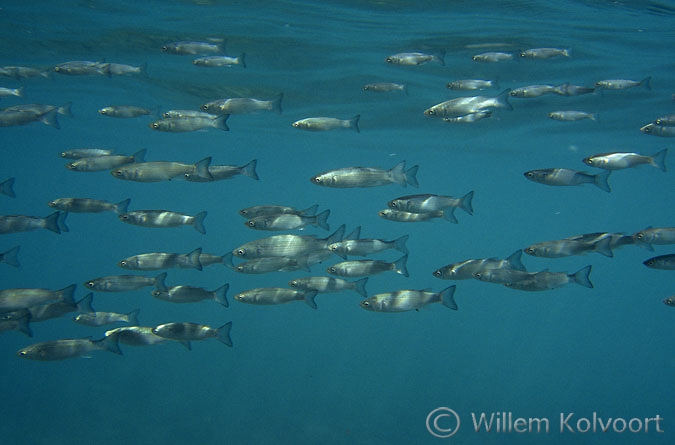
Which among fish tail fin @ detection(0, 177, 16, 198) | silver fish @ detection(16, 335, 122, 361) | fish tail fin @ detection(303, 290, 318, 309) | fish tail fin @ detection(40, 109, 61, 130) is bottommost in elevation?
silver fish @ detection(16, 335, 122, 361)

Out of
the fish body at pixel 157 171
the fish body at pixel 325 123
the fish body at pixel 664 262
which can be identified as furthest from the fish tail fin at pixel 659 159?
the fish body at pixel 157 171

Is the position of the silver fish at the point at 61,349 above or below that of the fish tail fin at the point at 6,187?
below

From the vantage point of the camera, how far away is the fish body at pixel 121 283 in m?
7.72

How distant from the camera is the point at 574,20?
12516 millimetres

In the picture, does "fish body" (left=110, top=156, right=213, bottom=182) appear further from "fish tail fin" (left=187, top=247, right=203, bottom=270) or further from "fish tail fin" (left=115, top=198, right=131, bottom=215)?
"fish tail fin" (left=187, top=247, right=203, bottom=270)

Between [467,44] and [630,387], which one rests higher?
[467,44]

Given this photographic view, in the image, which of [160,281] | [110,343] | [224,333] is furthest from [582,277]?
[110,343]

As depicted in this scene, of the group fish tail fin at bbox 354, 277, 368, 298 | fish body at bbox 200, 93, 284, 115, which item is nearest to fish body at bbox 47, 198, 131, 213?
fish body at bbox 200, 93, 284, 115

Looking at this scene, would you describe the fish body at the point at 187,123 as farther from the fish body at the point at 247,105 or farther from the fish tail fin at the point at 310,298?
the fish tail fin at the point at 310,298

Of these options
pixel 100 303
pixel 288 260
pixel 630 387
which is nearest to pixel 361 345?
pixel 630 387

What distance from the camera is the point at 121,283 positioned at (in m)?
7.88

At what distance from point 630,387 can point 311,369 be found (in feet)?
64.3

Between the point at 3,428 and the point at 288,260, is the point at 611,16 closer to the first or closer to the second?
the point at 288,260

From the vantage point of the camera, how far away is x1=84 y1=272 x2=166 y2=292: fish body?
7723 mm
